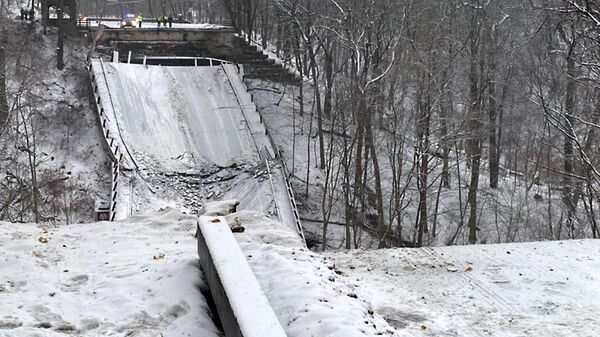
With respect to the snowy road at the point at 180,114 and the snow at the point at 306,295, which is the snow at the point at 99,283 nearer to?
the snow at the point at 306,295

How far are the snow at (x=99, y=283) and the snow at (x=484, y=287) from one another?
209 cm

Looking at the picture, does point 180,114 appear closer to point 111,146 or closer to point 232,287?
point 111,146

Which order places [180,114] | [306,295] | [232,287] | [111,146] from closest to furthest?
[232,287] < [306,295] < [111,146] < [180,114]

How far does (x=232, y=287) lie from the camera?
5.40 metres

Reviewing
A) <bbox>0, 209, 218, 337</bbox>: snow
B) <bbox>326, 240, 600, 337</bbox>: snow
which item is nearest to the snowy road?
<bbox>326, 240, 600, 337</bbox>: snow

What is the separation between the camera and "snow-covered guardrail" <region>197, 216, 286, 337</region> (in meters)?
4.79

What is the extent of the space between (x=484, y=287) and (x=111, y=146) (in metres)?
19.6

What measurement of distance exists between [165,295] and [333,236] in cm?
1757

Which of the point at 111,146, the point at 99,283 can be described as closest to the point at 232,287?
the point at 99,283

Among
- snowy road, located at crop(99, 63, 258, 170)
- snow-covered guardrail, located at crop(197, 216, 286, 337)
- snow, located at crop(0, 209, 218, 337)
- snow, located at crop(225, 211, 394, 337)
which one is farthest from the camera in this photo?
snowy road, located at crop(99, 63, 258, 170)

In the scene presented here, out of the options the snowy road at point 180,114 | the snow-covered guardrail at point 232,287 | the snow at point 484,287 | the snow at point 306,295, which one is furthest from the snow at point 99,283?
the snowy road at point 180,114

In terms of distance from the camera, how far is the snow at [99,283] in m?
5.58

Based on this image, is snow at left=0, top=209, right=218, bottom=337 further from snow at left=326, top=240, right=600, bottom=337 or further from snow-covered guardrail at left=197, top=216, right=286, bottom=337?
snow at left=326, top=240, right=600, bottom=337

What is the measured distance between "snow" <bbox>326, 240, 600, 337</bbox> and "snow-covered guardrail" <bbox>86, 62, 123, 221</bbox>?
42.7 feet
